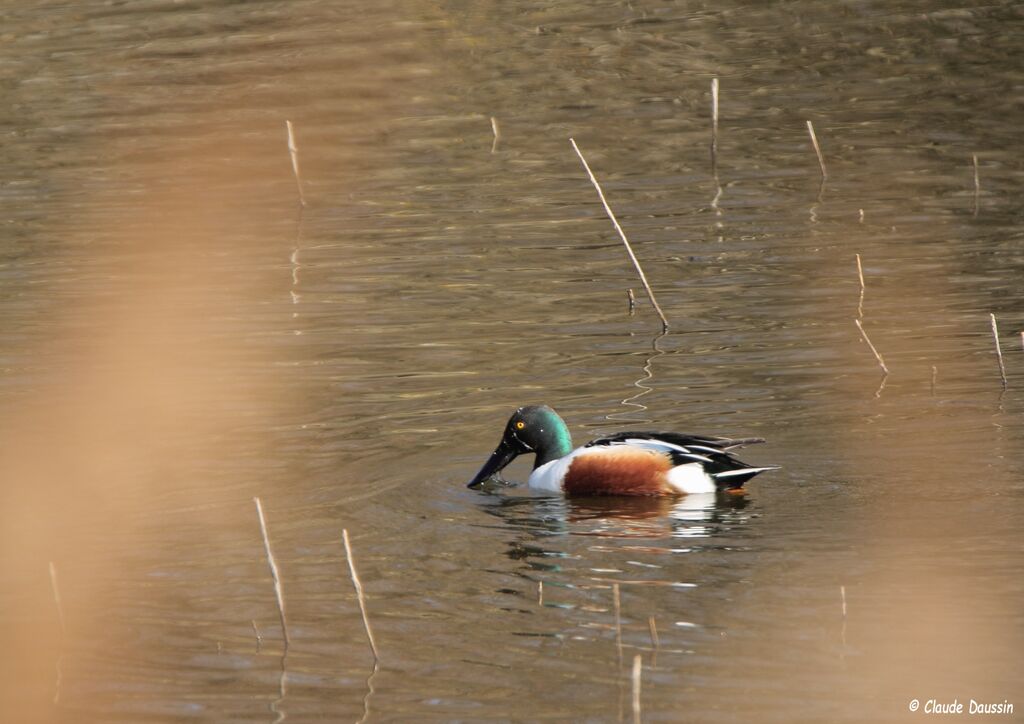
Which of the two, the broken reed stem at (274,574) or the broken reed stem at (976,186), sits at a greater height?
the broken reed stem at (274,574)

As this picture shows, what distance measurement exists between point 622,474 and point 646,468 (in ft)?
0.44

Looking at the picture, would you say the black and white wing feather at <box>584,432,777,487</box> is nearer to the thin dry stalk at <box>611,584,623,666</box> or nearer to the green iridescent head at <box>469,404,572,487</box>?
the green iridescent head at <box>469,404,572,487</box>

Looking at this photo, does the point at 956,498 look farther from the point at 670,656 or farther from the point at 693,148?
the point at 693,148

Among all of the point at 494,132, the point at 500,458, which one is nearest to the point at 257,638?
the point at 500,458

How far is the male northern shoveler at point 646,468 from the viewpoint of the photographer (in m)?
9.57

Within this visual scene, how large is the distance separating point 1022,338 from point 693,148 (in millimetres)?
7351

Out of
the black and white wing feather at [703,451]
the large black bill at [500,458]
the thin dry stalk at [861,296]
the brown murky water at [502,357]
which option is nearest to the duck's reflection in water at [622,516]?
the brown murky water at [502,357]

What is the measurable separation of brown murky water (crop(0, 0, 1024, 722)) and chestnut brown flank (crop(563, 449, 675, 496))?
0.38 ft

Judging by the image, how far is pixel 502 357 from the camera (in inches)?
488

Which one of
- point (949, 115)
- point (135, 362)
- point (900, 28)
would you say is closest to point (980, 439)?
point (135, 362)

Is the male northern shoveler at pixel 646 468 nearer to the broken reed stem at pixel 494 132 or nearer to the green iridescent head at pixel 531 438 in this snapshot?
the green iridescent head at pixel 531 438

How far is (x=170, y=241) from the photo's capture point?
52.9 ft

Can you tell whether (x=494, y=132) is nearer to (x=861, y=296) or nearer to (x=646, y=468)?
(x=861, y=296)

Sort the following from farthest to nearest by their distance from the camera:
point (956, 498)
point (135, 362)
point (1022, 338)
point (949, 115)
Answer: point (949, 115) < point (135, 362) < point (1022, 338) < point (956, 498)
